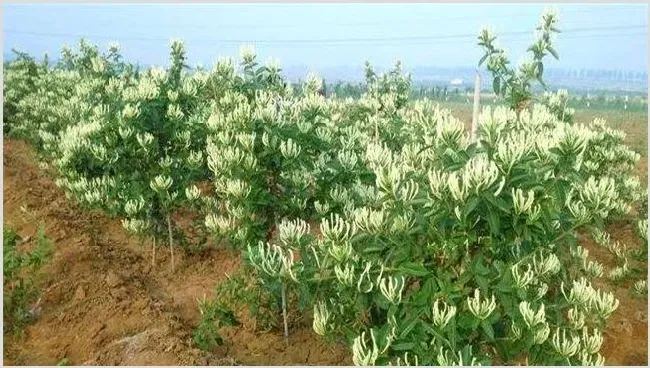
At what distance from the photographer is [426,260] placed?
3.56 meters

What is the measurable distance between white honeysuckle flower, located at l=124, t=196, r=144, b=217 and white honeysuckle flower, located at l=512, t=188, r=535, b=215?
196 inches

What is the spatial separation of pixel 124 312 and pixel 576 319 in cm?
437

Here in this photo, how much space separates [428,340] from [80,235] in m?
6.74

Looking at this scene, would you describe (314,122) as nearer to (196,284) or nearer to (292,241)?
(292,241)

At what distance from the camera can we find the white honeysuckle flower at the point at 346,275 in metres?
3.39

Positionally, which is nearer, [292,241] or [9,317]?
[292,241]

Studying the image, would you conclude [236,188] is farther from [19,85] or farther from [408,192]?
[19,85]

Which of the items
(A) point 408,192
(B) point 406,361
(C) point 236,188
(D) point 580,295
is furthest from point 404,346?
(C) point 236,188

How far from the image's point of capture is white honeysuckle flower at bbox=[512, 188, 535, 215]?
305 cm

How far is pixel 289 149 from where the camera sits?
4.83m

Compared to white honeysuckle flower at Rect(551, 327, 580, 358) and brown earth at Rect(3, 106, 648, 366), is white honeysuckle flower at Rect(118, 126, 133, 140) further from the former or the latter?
white honeysuckle flower at Rect(551, 327, 580, 358)

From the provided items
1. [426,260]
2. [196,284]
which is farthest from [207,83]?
[426,260]

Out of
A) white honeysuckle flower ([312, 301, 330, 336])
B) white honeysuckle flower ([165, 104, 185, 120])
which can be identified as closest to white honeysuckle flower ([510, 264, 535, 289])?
white honeysuckle flower ([312, 301, 330, 336])

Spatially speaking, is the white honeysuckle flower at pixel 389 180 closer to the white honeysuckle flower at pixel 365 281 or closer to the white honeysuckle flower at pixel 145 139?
the white honeysuckle flower at pixel 365 281
